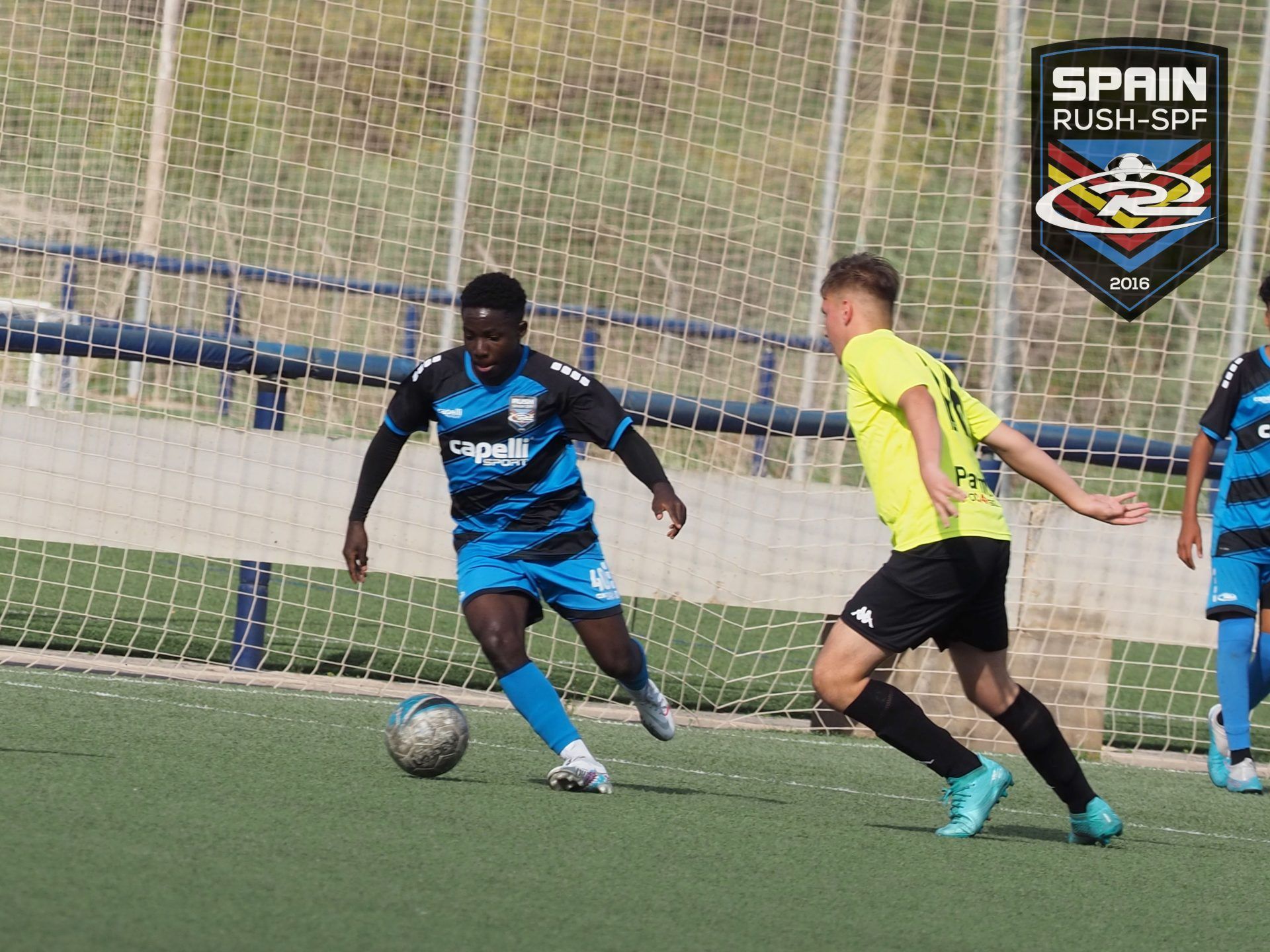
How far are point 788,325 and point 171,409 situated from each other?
5.33m

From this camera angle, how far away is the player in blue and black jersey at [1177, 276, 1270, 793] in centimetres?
673

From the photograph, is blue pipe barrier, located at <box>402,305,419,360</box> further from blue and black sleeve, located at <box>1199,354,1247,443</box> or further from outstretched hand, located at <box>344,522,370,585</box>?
blue and black sleeve, located at <box>1199,354,1247,443</box>

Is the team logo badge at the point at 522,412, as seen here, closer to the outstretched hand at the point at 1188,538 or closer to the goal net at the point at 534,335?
the goal net at the point at 534,335

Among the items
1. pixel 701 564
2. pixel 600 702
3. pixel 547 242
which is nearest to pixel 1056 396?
pixel 701 564

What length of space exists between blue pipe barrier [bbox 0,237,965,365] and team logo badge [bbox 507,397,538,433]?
180 cm

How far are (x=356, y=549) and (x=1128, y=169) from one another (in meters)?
5.33

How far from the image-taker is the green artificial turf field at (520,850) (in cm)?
352

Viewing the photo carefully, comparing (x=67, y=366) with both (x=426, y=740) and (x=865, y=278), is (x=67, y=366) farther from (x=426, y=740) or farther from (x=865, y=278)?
(x=865, y=278)

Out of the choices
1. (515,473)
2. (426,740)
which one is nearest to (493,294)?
(515,473)

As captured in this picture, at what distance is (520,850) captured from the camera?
14.2ft

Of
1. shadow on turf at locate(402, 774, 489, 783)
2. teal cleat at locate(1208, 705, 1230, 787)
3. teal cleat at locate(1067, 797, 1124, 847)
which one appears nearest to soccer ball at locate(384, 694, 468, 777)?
shadow on turf at locate(402, 774, 489, 783)

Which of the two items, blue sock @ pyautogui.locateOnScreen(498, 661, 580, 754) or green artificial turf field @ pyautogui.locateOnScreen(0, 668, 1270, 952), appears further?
blue sock @ pyautogui.locateOnScreen(498, 661, 580, 754)

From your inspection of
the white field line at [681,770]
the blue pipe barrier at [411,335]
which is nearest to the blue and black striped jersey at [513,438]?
the white field line at [681,770]

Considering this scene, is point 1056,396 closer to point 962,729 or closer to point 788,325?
point 962,729
